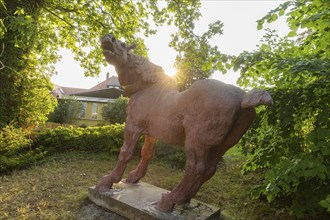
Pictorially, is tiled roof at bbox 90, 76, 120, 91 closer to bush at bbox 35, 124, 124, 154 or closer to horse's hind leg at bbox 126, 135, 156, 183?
bush at bbox 35, 124, 124, 154

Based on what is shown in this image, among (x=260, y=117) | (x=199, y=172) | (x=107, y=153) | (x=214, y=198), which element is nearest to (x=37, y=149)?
(x=107, y=153)

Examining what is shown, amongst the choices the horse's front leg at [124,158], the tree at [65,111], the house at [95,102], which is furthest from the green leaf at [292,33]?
the house at [95,102]

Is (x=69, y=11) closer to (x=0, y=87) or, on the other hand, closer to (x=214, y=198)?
(x=0, y=87)

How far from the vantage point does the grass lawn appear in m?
4.02

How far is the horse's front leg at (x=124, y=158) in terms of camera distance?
13.1ft

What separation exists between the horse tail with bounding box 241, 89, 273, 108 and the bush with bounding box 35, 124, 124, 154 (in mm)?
5801

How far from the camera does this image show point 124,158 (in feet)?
13.2

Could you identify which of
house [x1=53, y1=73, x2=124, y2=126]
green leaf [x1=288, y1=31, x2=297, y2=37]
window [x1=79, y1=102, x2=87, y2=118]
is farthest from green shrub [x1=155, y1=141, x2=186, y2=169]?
window [x1=79, y1=102, x2=87, y2=118]

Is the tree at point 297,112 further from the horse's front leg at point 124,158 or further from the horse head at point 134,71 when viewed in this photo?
the horse's front leg at point 124,158

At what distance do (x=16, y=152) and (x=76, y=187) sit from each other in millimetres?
3419

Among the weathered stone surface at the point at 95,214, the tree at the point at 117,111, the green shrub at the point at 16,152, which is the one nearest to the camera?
the weathered stone surface at the point at 95,214

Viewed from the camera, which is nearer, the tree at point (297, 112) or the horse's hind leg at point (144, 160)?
the tree at point (297, 112)

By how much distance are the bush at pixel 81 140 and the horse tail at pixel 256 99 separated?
19.0ft

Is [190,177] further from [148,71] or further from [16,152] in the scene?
[16,152]
